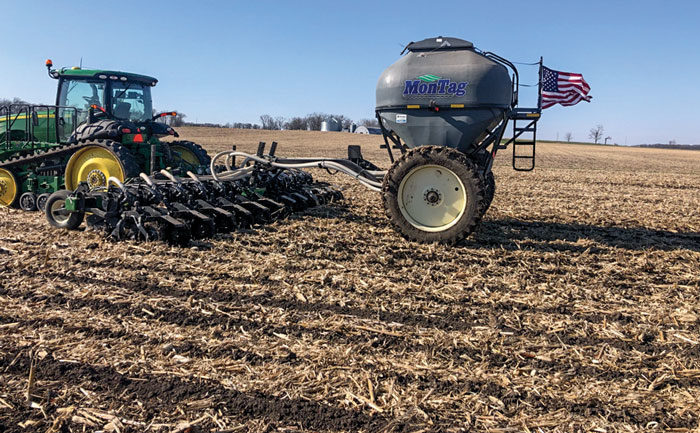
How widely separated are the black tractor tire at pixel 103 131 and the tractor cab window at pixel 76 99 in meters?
0.78

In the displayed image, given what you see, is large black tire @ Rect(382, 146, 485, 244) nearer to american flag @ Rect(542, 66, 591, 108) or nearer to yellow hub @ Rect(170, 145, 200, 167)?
american flag @ Rect(542, 66, 591, 108)

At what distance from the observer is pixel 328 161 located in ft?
24.6

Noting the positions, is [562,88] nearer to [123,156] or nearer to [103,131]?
[123,156]

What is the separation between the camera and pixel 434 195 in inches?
258

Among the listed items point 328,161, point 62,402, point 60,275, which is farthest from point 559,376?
point 328,161

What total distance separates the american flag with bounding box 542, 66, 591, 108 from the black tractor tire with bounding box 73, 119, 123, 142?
6.73 metres

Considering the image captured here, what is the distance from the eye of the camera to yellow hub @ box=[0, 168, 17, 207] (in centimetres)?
867

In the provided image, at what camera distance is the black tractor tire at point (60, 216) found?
6855 mm

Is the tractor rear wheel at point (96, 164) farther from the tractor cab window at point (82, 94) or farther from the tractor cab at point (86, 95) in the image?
the tractor cab window at point (82, 94)

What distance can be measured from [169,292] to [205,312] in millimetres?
648

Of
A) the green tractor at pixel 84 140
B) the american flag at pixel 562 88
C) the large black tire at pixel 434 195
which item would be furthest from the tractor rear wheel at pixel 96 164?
the american flag at pixel 562 88

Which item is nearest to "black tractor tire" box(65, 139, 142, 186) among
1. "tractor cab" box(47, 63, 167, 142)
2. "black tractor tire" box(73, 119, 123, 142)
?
"black tractor tire" box(73, 119, 123, 142)

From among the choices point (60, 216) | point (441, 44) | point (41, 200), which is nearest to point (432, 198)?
point (441, 44)

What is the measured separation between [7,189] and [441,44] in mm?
7339
